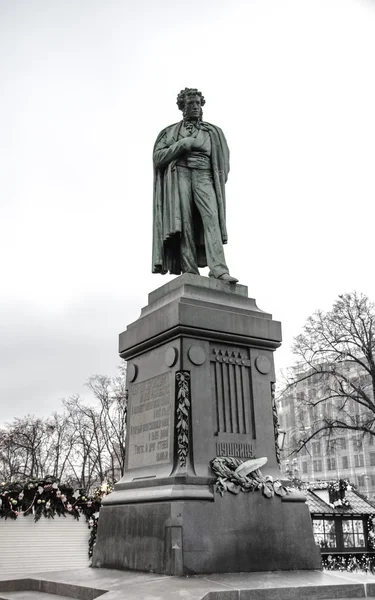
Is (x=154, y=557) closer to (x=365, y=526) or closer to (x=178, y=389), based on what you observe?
(x=178, y=389)

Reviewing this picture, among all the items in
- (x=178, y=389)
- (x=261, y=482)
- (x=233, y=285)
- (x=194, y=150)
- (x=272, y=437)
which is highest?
(x=194, y=150)

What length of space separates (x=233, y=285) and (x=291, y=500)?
300cm

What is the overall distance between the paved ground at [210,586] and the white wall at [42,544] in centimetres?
961

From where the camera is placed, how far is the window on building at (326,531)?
20.3 meters

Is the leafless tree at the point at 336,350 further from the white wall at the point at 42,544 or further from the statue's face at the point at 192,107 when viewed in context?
the statue's face at the point at 192,107

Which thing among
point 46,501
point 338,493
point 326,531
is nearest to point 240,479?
point 46,501


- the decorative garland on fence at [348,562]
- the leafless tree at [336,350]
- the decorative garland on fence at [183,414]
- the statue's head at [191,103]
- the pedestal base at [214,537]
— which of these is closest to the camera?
the pedestal base at [214,537]

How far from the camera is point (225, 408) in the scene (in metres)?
7.79

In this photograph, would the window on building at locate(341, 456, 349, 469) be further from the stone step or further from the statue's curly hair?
the stone step

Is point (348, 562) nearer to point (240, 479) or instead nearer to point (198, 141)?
point (240, 479)

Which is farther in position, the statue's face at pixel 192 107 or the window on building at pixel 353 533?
the window on building at pixel 353 533

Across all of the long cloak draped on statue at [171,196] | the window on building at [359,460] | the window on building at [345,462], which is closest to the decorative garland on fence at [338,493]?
the long cloak draped on statue at [171,196]

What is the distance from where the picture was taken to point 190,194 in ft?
30.8

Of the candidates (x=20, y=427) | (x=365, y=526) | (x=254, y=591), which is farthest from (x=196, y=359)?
(x=20, y=427)
